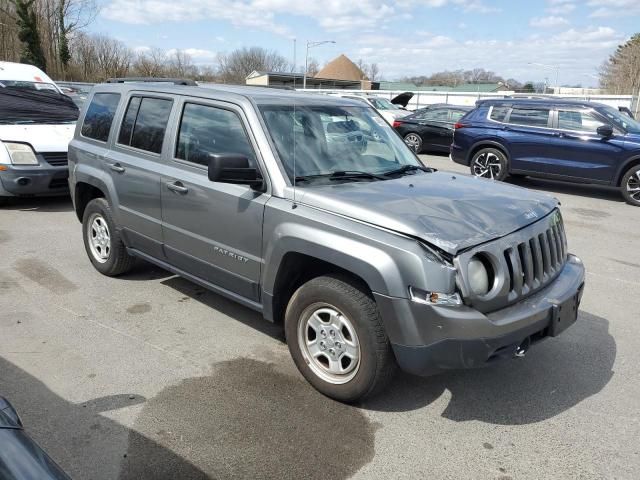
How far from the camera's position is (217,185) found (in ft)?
13.0

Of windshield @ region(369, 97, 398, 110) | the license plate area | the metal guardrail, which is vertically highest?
the metal guardrail

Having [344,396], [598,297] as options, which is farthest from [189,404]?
[598,297]

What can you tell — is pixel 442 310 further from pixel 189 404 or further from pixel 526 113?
Answer: pixel 526 113

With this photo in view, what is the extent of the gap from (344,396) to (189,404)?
983mm

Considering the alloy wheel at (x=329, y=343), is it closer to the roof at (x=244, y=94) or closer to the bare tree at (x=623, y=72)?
the roof at (x=244, y=94)

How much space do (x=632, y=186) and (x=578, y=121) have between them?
1611 mm

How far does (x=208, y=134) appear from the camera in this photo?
4.16m

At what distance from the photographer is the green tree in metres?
39.2

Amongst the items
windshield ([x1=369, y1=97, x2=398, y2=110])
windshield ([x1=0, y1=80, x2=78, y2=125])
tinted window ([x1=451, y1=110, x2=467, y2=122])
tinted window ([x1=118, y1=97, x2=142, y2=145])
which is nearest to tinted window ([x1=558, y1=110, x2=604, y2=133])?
tinted window ([x1=451, y1=110, x2=467, y2=122])

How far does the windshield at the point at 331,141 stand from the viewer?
381 cm

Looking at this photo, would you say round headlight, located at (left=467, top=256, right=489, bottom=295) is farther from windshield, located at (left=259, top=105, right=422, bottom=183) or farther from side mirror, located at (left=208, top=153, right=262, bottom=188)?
side mirror, located at (left=208, top=153, right=262, bottom=188)

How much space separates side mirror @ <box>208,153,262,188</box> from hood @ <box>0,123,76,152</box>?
18.3 ft

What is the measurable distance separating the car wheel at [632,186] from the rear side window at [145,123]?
900 cm

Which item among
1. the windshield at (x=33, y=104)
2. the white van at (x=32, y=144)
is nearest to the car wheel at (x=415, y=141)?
the windshield at (x=33, y=104)
